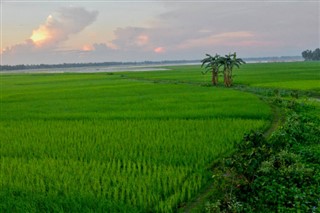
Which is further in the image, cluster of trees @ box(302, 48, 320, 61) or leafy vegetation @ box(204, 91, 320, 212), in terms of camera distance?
cluster of trees @ box(302, 48, 320, 61)

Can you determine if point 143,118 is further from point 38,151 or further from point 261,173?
point 261,173

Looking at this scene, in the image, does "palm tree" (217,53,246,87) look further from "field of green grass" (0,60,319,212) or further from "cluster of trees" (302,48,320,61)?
"cluster of trees" (302,48,320,61)

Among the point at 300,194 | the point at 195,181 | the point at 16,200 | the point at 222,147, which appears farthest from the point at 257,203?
the point at 16,200

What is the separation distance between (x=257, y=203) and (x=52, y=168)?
3.68 m

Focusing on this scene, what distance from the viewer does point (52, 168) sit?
231 inches

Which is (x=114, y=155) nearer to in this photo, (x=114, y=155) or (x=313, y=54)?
(x=114, y=155)

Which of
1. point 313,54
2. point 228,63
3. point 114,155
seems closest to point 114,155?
point 114,155

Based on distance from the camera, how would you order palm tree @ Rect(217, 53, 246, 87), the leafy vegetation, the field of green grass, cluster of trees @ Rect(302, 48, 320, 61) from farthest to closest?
cluster of trees @ Rect(302, 48, 320, 61), palm tree @ Rect(217, 53, 246, 87), the field of green grass, the leafy vegetation

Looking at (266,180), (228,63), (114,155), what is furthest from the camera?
(228,63)

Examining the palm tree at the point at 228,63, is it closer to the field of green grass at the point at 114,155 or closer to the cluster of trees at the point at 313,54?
the field of green grass at the point at 114,155

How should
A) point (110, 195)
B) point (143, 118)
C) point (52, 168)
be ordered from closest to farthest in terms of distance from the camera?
1. point (110, 195)
2. point (52, 168)
3. point (143, 118)

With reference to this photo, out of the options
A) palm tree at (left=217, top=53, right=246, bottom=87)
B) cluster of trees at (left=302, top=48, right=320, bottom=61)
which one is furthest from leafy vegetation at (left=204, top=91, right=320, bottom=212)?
cluster of trees at (left=302, top=48, right=320, bottom=61)

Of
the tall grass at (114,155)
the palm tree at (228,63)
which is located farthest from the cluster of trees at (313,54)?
the tall grass at (114,155)

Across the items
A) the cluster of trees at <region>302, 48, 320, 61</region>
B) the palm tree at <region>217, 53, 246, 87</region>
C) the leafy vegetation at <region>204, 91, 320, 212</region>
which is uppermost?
the cluster of trees at <region>302, 48, 320, 61</region>
